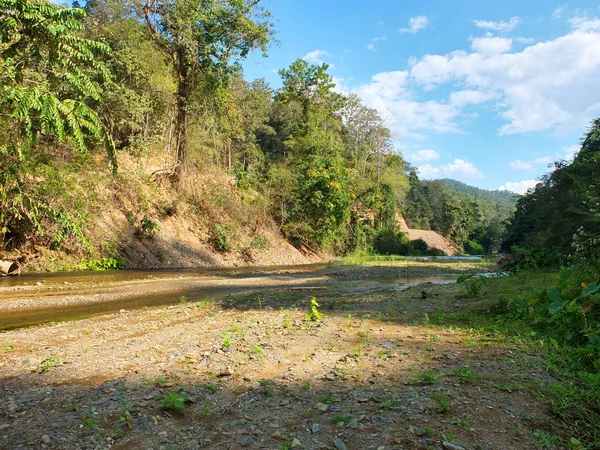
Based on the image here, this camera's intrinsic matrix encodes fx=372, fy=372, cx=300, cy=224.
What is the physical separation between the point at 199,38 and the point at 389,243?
98.6ft

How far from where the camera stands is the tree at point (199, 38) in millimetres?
22453

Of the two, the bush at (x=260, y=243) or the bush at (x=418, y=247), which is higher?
the bush at (x=260, y=243)

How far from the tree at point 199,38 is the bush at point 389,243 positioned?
2556 centimetres

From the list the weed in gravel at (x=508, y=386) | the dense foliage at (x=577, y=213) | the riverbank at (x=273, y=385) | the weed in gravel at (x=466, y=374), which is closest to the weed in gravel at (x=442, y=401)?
the riverbank at (x=273, y=385)

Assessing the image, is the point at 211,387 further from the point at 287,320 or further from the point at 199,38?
the point at 199,38

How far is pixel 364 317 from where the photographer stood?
7660mm

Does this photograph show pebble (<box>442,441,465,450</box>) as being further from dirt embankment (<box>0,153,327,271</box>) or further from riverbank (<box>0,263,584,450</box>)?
dirt embankment (<box>0,153,327,271</box>)

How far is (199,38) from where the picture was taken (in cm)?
2392

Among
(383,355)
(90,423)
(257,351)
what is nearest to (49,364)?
(90,423)

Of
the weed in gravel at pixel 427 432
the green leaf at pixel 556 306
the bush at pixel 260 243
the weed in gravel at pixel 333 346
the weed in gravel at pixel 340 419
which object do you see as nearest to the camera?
the weed in gravel at pixel 427 432

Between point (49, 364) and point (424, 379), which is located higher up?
point (424, 379)

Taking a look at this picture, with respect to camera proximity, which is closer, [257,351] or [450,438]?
[450,438]

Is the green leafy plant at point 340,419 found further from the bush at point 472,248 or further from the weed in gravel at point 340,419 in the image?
the bush at point 472,248

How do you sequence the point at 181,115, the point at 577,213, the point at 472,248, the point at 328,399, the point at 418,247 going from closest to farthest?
the point at 328,399
the point at 577,213
the point at 181,115
the point at 418,247
the point at 472,248
